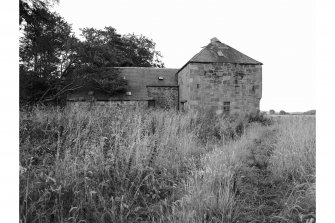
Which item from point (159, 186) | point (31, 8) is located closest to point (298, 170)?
point (159, 186)

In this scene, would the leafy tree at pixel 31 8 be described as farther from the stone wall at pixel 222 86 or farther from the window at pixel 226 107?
the window at pixel 226 107

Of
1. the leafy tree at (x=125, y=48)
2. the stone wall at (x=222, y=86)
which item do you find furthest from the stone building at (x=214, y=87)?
the leafy tree at (x=125, y=48)

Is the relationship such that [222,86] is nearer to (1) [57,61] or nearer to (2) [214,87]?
(2) [214,87]

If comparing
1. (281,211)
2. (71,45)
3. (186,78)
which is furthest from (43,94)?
(281,211)

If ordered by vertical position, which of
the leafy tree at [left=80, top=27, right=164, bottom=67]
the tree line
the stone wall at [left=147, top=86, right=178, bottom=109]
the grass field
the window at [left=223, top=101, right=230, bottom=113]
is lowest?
the grass field

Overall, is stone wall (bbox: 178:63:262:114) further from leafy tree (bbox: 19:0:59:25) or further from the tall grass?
the tall grass

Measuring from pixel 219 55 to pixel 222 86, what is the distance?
2544mm

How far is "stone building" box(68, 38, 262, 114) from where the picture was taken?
1920 cm

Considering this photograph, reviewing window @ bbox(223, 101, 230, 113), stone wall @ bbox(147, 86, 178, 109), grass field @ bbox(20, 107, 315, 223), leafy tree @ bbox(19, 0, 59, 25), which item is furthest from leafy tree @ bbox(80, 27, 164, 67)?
grass field @ bbox(20, 107, 315, 223)

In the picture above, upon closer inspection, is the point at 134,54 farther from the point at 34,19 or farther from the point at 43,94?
the point at 34,19

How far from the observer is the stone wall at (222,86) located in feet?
62.8

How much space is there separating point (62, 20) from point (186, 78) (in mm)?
9929

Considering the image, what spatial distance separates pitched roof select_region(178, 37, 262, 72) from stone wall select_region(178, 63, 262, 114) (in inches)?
12.7

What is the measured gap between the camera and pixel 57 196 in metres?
2.81
